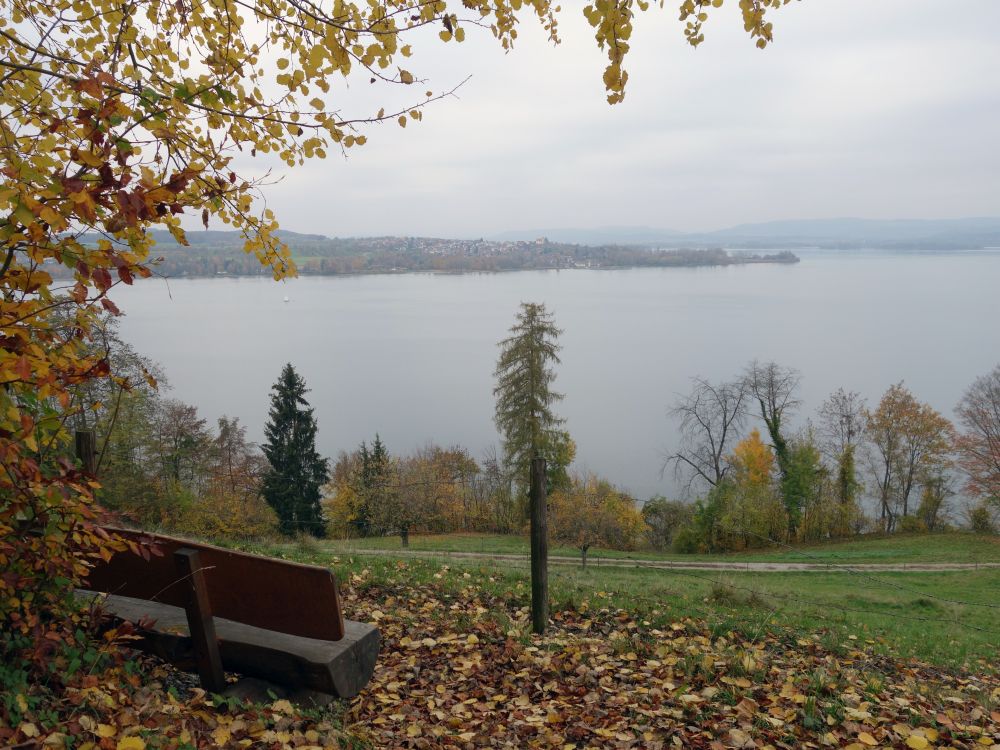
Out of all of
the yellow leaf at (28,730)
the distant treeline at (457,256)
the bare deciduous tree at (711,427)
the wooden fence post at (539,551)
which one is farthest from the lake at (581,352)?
the yellow leaf at (28,730)

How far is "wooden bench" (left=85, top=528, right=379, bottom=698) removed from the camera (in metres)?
3.27

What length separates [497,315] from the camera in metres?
116

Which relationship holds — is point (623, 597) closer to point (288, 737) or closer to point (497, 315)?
point (288, 737)

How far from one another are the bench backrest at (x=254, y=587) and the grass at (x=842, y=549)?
16.1 meters

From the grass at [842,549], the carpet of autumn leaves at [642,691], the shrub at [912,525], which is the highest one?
the carpet of autumn leaves at [642,691]

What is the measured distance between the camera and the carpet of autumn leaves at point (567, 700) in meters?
3.02

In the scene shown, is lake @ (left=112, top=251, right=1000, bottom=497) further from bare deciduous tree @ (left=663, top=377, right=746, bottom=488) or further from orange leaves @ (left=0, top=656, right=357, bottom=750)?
orange leaves @ (left=0, top=656, right=357, bottom=750)

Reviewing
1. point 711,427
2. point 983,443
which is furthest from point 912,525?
point 711,427

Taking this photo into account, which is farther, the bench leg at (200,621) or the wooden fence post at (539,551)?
the wooden fence post at (539,551)

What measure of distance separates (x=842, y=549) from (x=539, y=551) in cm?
2703

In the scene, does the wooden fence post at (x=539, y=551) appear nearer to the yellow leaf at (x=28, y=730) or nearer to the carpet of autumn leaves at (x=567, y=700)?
the carpet of autumn leaves at (x=567, y=700)

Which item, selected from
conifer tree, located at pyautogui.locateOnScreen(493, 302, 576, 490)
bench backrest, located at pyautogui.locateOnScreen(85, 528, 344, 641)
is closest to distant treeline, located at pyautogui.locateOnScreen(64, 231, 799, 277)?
conifer tree, located at pyautogui.locateOnScreen(493, 302, 576, 490)

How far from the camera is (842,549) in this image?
2828cm

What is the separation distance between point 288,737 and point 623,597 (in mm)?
4950
